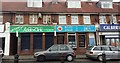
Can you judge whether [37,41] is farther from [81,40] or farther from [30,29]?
[81,40]

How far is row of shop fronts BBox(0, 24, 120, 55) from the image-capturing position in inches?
779

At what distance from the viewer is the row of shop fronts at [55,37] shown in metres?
19.8

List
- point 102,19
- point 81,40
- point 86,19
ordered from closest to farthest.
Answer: point 81,40 → point 86,19 → point 102,19

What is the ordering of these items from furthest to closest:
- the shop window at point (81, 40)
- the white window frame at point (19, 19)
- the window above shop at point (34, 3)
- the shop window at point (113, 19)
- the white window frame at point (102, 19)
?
the window above shop at point (34, 3) → the white window frame at point (102, 19) → the shop window at point (113, 19) → the shop window at point (81, 40) → the white window frame at point (19, 19)

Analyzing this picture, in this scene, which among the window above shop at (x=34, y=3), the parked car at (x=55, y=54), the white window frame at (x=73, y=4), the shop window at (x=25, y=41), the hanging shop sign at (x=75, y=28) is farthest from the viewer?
the white window frame at (x=73, y=4)

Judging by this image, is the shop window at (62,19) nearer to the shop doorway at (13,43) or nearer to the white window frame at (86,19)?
the white window frame at (86,19)

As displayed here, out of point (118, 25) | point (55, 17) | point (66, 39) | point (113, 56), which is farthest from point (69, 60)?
point (118, 25)

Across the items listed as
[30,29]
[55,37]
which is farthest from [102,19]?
[30,29]

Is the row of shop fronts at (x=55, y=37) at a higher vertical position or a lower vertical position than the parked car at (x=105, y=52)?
higher

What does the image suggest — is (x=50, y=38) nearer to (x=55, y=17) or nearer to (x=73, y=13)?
(x=55, y=17)

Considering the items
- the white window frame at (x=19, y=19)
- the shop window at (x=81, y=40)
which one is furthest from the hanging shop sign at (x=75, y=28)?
the white window frame at (x=19, y=19)

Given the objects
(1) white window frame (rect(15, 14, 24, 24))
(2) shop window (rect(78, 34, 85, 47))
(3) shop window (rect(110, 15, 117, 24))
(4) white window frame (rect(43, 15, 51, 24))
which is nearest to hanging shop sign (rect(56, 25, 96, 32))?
(2) shop window (rect(78, 34, 85, 47))

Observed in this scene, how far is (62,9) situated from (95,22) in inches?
180

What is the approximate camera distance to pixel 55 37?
2025 cm
